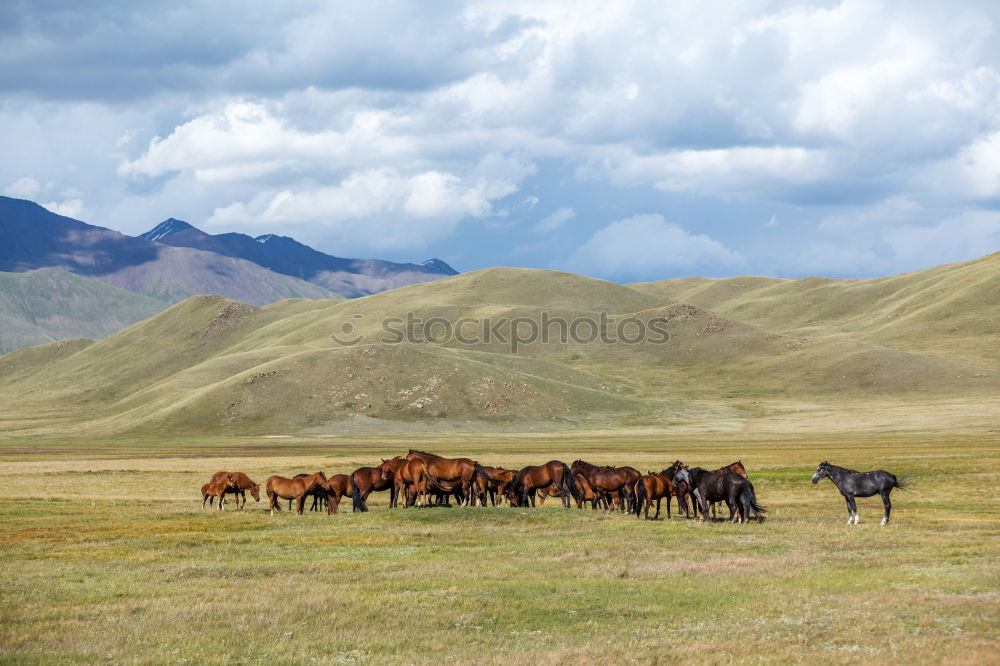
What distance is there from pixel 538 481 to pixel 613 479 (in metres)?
3.02

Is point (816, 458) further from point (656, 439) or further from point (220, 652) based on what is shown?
point (220, 652)

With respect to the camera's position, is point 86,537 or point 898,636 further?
point 86,537

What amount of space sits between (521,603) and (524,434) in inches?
5229

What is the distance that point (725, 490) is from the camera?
32188mm

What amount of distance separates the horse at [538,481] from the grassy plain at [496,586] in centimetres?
393

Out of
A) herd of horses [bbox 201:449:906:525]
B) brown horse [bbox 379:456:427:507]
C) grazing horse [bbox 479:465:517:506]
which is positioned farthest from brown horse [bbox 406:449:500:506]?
grazing horse [bbox 479:465:517:506]

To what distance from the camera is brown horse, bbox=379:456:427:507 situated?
36.7 meters

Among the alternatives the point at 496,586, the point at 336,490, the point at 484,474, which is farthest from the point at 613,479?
the point at 496,586

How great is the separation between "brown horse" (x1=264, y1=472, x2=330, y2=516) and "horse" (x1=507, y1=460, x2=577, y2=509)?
7.37 metres

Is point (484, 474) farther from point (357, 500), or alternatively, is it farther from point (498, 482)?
point (357, 500)

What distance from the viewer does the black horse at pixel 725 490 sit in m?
31.7

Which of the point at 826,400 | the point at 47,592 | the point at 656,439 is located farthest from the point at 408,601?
the point at 826,400

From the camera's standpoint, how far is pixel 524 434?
496 feet

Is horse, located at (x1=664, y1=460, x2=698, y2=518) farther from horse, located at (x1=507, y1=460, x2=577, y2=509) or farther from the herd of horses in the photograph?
horse, located at (x1=507, y1=460, x2=577, y2=509)
